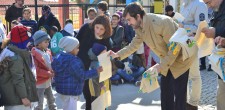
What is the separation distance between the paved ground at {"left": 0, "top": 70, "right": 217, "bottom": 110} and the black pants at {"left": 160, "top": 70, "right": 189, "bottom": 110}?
137cm

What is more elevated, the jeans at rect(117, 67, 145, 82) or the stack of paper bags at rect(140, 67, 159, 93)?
the stack of paper bags at rect(140, 67, 159, 93)

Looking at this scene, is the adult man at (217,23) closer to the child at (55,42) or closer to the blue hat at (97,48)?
the blue hat at (97,48)

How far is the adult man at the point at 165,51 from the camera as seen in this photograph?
461 cm

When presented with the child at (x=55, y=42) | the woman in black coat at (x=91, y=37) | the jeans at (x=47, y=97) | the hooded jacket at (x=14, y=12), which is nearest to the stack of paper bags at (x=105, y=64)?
the woman in black coat at (x=91, y=37)

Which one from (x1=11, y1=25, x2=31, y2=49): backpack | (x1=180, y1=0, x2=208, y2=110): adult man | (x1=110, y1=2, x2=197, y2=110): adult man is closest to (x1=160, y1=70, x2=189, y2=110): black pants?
(x1=110, y1=2, x2=197, y2=110): adult man

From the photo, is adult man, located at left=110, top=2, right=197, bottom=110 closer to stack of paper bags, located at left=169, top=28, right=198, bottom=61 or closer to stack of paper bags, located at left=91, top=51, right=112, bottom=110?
stack of paper bags, located at left=169, top=28, right=198, bottom=61

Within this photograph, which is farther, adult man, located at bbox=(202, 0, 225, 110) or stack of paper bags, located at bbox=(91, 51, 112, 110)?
stack of paper bags, located at bbox=(91, 51, 112, 110)

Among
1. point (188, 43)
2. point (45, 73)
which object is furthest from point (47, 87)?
point (188, 43)

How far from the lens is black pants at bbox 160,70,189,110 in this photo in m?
4.95

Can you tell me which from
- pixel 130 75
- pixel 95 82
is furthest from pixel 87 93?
pixel 130 75

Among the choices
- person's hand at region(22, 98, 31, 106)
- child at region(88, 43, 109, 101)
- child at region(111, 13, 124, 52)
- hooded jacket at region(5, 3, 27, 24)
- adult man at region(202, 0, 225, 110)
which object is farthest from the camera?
hooded jacket at region(5, 3, 27, 24)

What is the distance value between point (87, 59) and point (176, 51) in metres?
1.57

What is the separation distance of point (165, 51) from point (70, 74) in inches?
50.7

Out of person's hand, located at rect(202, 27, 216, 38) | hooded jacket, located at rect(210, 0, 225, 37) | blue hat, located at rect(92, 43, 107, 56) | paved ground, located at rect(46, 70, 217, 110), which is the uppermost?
hooded jacket, located at rect(210, 0, 225, 37)
